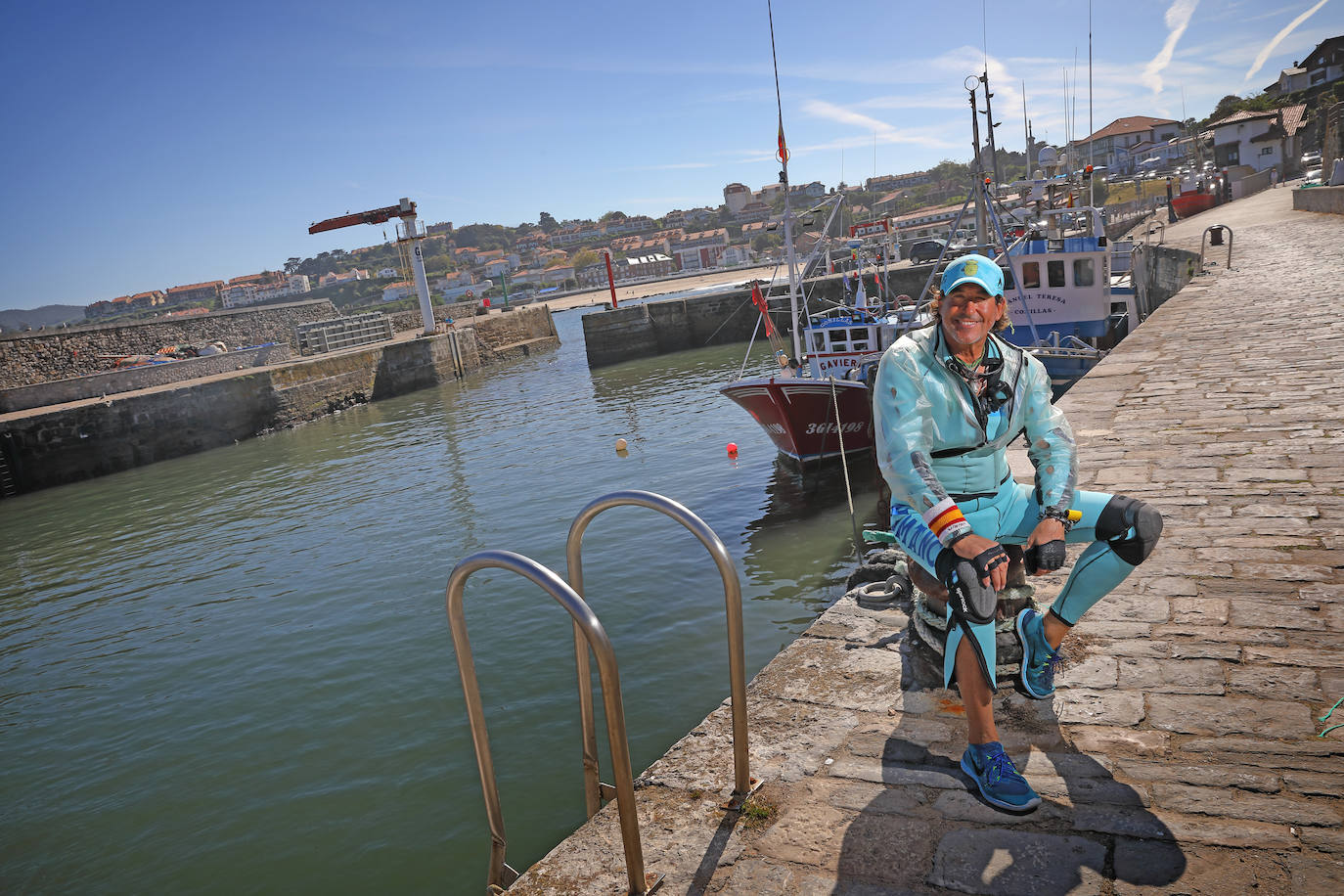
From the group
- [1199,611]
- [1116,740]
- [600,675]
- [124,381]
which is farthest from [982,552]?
[124,381]

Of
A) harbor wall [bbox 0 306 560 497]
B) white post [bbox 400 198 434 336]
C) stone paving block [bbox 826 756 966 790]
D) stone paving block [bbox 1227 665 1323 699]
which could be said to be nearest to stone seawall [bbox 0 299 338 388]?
harbor wall [bbox 0 306 560 497]

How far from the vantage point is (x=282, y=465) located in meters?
21.3

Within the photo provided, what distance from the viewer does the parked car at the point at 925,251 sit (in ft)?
145

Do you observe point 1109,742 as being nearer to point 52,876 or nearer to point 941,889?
point 941,889

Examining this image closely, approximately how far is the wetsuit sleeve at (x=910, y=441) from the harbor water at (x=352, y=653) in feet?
11.4

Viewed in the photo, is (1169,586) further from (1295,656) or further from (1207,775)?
(1207,775)

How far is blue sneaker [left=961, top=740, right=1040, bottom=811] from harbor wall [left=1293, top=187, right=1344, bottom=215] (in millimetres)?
25379

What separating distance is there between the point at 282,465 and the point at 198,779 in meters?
16.1

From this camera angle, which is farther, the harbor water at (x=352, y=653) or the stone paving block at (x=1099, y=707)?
the harbor water at (x=352, y=653)

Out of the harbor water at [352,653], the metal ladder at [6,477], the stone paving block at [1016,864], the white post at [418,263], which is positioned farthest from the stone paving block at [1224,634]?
the white post at [418,263]

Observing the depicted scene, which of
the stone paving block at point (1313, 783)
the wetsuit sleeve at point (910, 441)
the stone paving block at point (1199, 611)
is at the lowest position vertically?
the stone paving block at point (1199, 611)

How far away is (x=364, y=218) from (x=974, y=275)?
166ft

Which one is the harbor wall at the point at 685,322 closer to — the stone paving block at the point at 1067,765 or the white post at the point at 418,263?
the white post at the point at 418,263

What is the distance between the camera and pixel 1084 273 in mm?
17688
